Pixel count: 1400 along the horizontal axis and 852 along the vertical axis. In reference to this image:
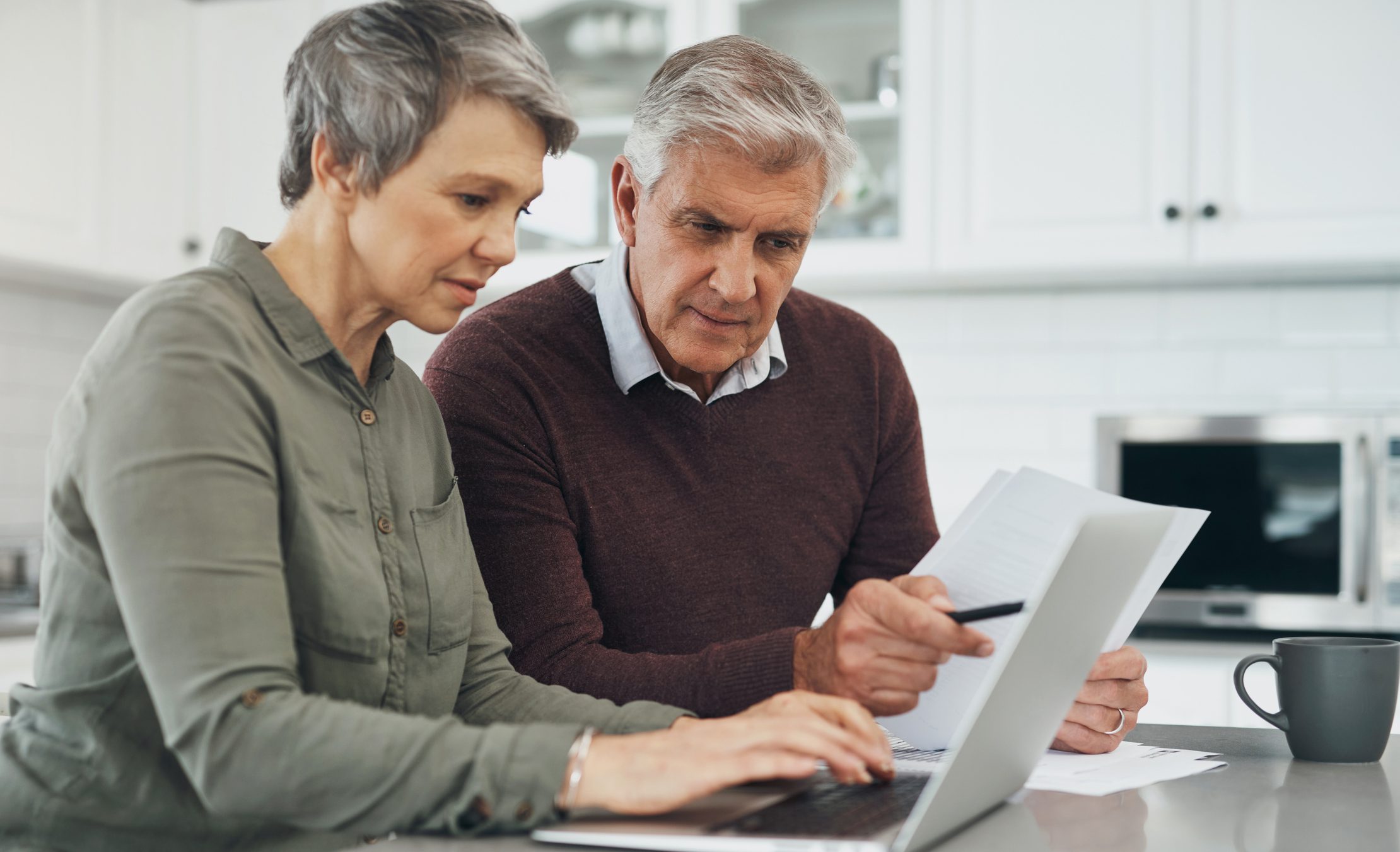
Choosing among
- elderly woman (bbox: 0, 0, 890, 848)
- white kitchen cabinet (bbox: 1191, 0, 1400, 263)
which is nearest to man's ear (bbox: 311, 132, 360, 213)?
elderly woman (bbox: 0, 0, 890, 848)

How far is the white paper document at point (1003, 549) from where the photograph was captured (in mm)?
896

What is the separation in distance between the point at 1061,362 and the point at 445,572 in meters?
2.18

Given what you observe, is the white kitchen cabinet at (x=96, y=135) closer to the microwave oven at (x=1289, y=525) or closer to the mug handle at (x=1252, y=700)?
the microwave oven at (x=1289, y=525)

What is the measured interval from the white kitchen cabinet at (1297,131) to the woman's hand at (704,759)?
6.81 ft

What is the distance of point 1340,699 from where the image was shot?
3.64 ft

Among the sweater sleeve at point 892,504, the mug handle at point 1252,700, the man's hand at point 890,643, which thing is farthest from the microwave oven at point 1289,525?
the man's hand at point 890,643

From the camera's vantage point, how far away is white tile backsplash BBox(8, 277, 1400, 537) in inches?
111

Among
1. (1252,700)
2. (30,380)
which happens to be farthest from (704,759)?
(30,380)

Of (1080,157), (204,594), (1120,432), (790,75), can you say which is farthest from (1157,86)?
(204,594)

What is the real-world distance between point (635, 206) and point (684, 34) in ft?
5.10

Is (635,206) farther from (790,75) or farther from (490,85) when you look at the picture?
(490,85)

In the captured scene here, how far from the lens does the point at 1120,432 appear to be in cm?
274

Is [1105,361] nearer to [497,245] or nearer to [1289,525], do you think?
[1289,525]

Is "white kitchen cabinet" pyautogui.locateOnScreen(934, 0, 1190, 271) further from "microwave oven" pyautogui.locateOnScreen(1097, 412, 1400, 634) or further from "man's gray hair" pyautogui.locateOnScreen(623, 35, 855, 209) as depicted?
"man's gray hair" pyautogui.locateOnScreen(623, 35, 855, 209)
